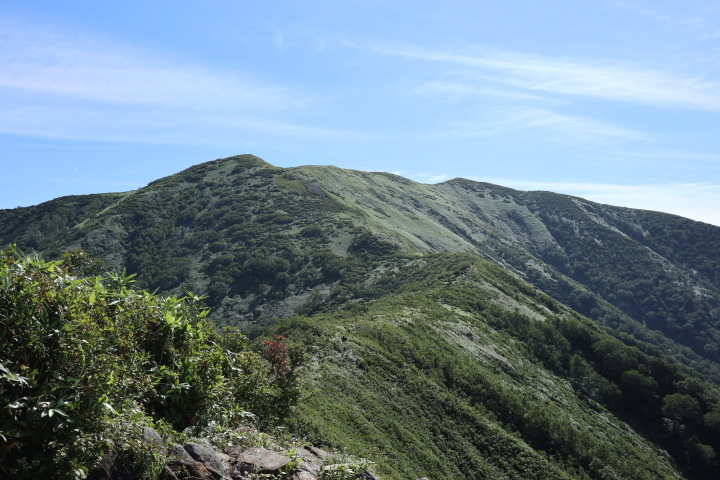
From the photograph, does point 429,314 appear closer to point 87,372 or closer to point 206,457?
point 206,457

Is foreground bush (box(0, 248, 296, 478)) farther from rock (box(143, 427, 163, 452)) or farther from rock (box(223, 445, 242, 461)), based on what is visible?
rock (box(223, 445, 242, 461))

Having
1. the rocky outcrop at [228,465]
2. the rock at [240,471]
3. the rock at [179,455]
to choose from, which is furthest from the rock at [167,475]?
the rock at [240,471]

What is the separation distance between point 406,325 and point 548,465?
12.3 m

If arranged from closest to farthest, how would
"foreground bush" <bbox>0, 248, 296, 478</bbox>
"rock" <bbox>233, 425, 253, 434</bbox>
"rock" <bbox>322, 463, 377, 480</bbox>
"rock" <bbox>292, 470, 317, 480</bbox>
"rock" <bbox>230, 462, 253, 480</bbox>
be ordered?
"foreground bush" <bbox>0, 248, 296, 478</bbox> < "rock" <bbox>230, 462, 253, 480</bbox> < "rock" <bbox>292, 470, 317, 480</bbox> < "rock" <bbox>322, 463, 377, 480</bbox> < "rock" <bbox>233, 425, 253, 434</bbox>

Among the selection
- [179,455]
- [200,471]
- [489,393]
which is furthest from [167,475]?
[489,393]

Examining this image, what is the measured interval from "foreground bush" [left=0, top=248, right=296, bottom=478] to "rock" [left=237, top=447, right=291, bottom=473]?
982 mm

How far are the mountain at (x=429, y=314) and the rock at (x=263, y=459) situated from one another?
4.96 meters

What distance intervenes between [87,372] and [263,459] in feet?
9.99

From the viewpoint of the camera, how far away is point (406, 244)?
261ft

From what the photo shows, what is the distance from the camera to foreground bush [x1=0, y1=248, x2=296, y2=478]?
483cm

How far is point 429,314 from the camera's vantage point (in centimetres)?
3747

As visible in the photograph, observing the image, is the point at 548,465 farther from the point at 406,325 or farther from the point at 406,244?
the point at 406,244

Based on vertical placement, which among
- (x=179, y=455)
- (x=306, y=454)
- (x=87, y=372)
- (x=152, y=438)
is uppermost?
(x=87, y=372)

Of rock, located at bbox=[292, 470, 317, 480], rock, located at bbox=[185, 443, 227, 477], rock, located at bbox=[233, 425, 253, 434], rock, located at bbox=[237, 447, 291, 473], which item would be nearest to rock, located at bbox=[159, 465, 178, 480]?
rock, located at bbox=[185, 443, 227, 477]
